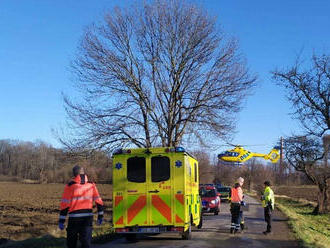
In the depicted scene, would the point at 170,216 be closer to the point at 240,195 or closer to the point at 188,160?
the point at 188,160

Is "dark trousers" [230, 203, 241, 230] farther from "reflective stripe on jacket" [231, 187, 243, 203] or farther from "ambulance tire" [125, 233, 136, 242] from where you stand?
"ambulance tire" [125, 233, 136, 242]

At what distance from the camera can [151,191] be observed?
12.7 metres

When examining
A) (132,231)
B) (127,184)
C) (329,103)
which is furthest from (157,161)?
(329,103)

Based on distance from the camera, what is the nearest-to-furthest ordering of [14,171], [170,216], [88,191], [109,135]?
[88,191] → [170,216] → [109,135] → [14,171]

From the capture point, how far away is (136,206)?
12680 millimetres

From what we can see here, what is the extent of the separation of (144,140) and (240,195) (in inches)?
339

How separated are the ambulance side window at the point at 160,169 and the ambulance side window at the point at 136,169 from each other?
0.27 meters

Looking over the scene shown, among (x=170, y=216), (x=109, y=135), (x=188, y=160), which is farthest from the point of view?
(x=109, y=135)

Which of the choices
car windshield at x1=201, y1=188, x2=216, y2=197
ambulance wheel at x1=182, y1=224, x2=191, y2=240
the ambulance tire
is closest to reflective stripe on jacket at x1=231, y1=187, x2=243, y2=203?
ambulance wheel at x1=182, y1=224, x2=191, y2=240

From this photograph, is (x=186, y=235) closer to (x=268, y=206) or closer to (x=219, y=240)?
(x=219, y=240)

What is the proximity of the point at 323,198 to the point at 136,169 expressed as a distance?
56.9ft

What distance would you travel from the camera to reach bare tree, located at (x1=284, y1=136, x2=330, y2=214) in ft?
75.4

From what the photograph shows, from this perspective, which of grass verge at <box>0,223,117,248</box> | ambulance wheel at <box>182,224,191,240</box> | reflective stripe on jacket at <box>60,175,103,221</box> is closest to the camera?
reflective stripe on jacket at <box>60,175,103,221</box>

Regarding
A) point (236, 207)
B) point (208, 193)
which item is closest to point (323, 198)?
Answer: point (208, 193)
